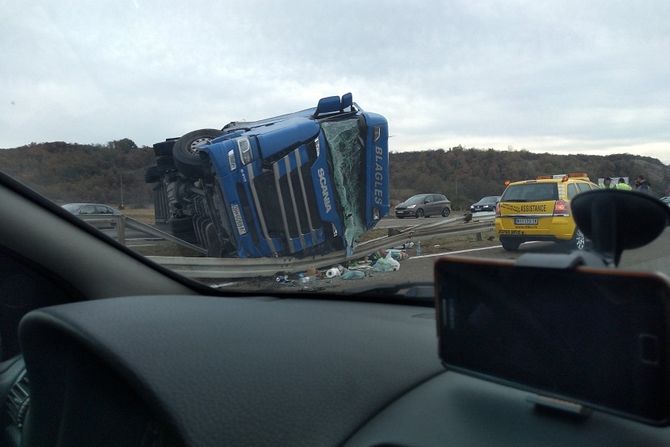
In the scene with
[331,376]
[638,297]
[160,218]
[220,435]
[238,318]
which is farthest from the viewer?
[160,218]

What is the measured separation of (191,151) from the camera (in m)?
5.36

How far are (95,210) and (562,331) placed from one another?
3010 mm

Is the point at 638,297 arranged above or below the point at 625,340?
above

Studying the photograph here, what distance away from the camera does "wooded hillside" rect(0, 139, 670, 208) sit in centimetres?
304

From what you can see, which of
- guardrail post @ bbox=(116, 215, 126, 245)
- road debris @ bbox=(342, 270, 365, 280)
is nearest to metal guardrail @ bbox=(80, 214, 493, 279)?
guardrail post @ bbox=(116, 215, 126, 245)

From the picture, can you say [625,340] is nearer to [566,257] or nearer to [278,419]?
[566,257]

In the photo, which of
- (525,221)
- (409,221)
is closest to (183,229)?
(409,221)

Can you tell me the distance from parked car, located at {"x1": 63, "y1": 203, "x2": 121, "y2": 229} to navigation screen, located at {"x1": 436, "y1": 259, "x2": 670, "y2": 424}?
2.43 metres

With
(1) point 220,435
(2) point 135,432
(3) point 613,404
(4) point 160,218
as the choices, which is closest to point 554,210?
(3) point 613,404

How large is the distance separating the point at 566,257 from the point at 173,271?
2592mm

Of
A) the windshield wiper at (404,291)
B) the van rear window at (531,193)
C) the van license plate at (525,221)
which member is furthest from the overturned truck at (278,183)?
the windshield wiper at (404,291)

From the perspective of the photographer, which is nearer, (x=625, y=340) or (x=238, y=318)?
(x=625, y=340)

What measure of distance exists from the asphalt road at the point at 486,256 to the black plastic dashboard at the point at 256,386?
40 centimetres

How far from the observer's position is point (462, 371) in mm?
1671
